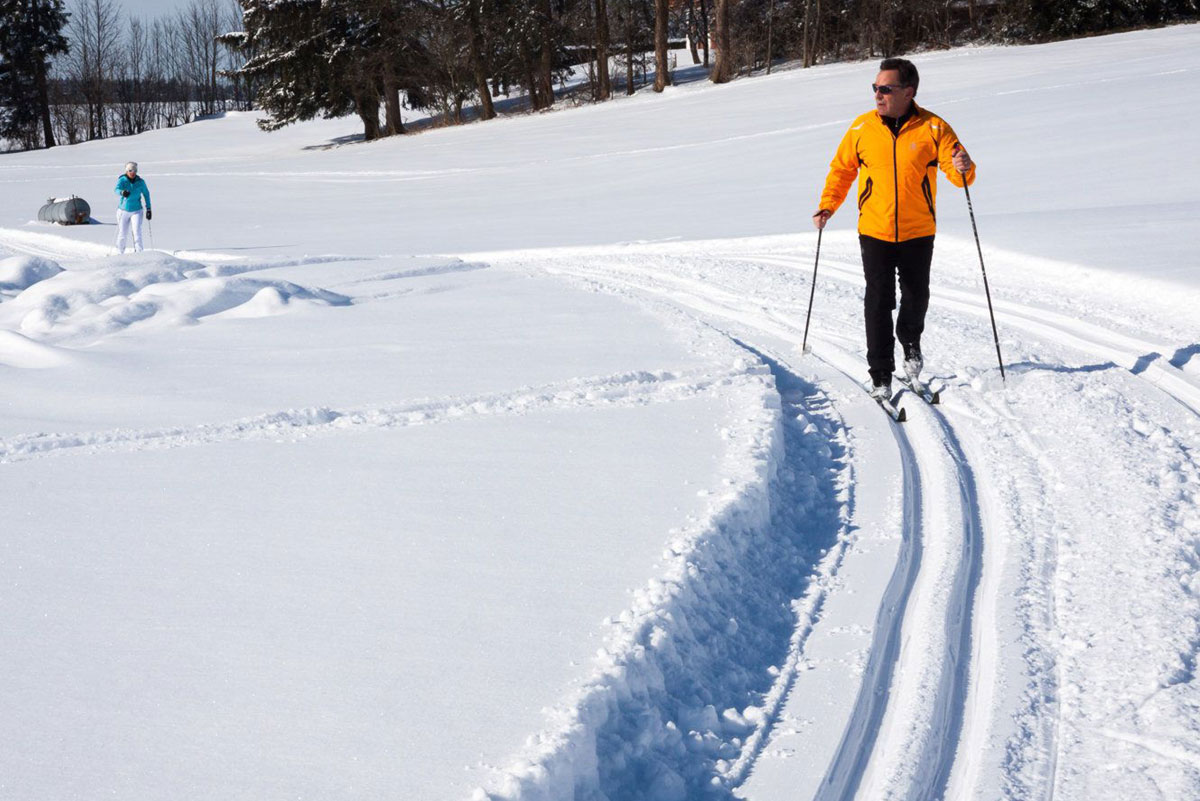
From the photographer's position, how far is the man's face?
17.5 ft

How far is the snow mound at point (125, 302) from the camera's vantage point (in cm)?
862

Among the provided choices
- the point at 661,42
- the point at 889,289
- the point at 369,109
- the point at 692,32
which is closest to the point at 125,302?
the point at 889,289

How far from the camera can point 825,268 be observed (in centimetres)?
984

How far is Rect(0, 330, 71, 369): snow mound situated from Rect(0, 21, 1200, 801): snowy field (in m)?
0.03

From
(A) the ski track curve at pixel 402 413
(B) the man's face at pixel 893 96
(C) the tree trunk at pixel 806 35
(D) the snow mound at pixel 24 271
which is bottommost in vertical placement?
(A) the ski track curve at pixel 402 413

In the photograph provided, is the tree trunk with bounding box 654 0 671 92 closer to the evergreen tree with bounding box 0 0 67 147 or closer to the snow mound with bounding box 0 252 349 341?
the snow mound with bounding box 0 252 349 341

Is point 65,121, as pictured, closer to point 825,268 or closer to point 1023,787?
point 825,268

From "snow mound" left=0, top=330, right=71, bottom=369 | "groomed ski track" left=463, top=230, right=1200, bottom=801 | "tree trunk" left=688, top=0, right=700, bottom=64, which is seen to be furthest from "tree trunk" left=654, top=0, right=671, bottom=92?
"snow mound" left=0, top=330, right=71, bottom=369

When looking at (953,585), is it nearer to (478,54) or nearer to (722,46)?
(722,46)

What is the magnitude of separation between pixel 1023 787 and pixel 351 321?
6.81m

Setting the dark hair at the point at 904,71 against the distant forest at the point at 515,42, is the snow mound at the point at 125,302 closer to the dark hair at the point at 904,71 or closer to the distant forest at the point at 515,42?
the dark hair at the point at 904,71

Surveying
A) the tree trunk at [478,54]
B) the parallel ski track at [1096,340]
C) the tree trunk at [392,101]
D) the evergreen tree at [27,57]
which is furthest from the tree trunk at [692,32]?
the parallel ski track at [1096,340]

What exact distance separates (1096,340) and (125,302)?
300 inches

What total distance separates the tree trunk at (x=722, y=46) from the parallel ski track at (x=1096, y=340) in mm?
31272
